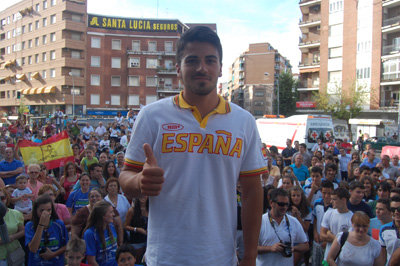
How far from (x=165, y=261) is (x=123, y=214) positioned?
4.40 metres

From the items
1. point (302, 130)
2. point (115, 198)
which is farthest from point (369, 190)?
point (302, 130)

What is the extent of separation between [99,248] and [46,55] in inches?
2153

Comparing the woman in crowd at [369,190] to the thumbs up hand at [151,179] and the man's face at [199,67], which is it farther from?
the thumbs up hand at [151,179]

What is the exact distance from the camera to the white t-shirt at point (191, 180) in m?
1.66

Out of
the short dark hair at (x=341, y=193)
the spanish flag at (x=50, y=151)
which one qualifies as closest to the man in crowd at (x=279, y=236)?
the short dark hair at (x=341, y=193)

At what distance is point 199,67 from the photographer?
177cm

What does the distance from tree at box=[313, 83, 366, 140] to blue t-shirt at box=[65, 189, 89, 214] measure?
39711mm

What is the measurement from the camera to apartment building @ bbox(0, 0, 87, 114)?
164ft

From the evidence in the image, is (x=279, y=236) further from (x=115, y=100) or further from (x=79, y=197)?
(x=115, y=100)

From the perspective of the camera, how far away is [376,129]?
38406 millimetres

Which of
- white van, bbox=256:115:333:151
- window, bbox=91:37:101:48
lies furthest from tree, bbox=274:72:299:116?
white van, bbox=256:115:333:151

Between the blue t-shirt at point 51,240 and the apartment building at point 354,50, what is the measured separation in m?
42.9

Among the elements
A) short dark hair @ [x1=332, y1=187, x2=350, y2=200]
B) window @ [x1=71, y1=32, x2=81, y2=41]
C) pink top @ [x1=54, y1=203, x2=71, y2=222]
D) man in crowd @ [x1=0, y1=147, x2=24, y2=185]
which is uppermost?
window @ [x1=71, y1=32, x2=81, y2=41]

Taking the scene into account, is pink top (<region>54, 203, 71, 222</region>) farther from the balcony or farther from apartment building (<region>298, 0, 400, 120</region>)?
the balcony
